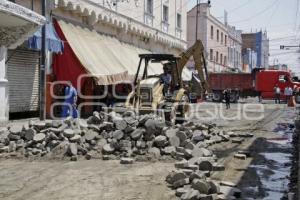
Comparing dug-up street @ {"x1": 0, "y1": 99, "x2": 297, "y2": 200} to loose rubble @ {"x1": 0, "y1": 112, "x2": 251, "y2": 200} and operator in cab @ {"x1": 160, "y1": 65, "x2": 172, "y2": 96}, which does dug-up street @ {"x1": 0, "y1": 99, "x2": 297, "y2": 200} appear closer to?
loose rubble @ {"x1": 0, "y1": 112, "x2": 251, "y2": 200}

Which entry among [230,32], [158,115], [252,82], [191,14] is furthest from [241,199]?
[230,32]

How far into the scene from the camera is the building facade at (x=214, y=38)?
53.1m

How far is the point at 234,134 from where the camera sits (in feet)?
54.0

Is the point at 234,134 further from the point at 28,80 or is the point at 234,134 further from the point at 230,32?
the point at 230,32

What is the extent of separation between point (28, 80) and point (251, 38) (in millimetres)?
82648

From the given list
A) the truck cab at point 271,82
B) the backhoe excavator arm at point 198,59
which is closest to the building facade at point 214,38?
the truck cab at point 271,82

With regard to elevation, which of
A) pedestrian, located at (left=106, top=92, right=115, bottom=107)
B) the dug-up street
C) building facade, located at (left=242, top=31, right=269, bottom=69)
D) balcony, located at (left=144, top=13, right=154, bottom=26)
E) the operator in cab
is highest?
building facade, located at (left=242, top=31, right=269, bottom=69)

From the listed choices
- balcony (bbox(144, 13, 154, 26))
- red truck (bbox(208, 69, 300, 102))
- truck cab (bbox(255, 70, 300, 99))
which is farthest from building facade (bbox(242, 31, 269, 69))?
balcony (bbox(144, 13, 154, 26))

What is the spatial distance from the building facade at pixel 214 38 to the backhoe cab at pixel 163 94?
34601 mm

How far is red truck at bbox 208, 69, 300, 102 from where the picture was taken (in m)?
40.9

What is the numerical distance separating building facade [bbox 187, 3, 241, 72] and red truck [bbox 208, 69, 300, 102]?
840 centimetres

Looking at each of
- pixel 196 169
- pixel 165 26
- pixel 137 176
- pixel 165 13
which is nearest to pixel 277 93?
pixel 165 26

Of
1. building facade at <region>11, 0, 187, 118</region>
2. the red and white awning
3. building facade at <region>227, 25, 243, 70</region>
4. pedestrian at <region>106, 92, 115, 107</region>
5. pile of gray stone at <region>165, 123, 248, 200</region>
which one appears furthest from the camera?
building facade at <region>227, 25, 243, 70</region>

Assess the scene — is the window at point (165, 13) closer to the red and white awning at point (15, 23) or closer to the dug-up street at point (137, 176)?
the dug-up street at point (137, 176)
